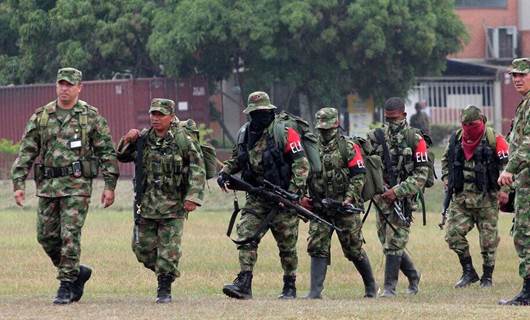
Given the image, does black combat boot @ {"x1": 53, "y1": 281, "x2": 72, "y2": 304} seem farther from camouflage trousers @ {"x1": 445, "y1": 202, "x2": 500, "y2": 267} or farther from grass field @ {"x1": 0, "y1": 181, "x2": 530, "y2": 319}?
camouflage trousers @ {"x1": 445, "y1": 202, "x2": 500, "y2": 267}

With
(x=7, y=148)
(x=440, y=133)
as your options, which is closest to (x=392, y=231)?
(x=7, y=148)

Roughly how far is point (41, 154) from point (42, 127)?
267 millimetres

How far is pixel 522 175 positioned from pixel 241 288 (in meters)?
2.86

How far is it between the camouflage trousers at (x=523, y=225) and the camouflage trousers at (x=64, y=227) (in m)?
3.78

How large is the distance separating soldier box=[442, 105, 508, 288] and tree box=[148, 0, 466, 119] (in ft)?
83.6

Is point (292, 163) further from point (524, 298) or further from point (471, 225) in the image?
point (471, 225)

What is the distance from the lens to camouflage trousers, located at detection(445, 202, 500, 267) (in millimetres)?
17328

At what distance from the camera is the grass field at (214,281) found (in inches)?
509

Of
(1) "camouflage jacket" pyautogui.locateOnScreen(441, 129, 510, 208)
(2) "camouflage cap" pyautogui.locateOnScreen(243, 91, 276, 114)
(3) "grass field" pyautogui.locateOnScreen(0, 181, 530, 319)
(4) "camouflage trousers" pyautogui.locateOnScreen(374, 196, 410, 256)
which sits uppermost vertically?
(2) "camouflage cap" pyautogui.locateOnScreen(243, 91, 276, 114)

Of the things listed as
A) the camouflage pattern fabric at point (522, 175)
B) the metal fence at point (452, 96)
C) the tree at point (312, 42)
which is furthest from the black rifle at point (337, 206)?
the metal fence at point (452, 96)

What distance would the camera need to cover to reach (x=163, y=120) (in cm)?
1404

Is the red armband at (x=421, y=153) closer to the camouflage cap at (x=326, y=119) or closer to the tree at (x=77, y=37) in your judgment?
the camouflage cap at (x=326, y=119)

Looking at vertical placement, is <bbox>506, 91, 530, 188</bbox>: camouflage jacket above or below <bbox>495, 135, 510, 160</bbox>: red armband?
above

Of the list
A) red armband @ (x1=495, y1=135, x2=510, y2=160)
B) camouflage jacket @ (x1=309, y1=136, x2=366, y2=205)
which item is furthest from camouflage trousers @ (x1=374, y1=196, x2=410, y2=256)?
red armband @ (x1=495, y1=135, x2=510, y2=160)
